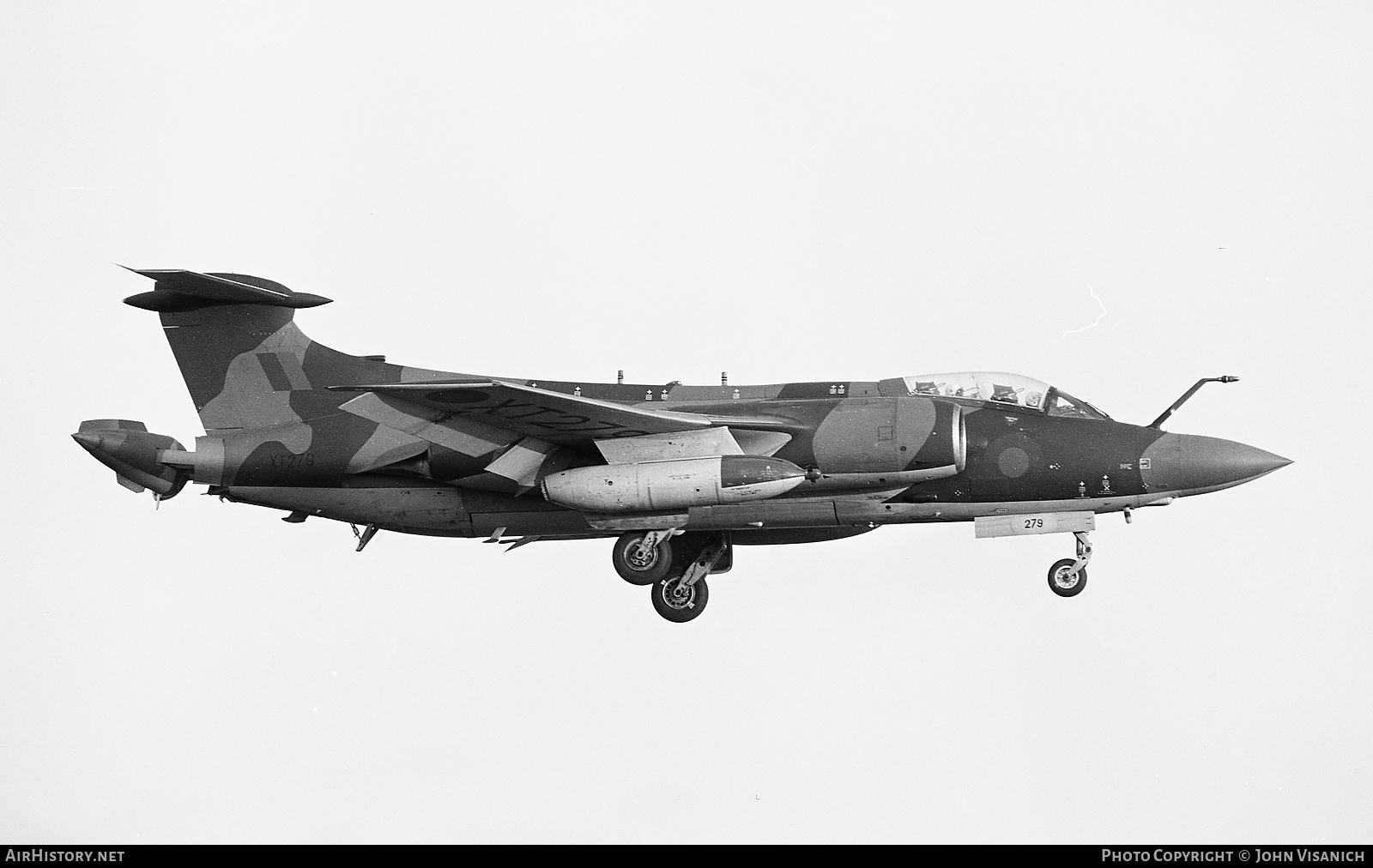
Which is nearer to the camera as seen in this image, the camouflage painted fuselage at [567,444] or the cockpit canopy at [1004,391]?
the camouflage painted fuselage at [567,444]

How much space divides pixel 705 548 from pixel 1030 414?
422 centimetres

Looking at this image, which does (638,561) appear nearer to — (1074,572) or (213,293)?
(1074,572)

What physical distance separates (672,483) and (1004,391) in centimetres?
398

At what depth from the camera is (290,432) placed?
69.7ft

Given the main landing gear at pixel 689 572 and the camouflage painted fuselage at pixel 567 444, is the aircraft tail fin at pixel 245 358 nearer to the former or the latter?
the camouflage painted fuselage at pixel 567 444

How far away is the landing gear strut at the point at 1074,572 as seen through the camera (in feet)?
67.4

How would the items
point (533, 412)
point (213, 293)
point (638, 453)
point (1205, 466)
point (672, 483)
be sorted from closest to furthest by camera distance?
1. point (533, 412)
2. point (672, 483)
3. point (638, 453)
4. point (1205, 466)
5. point (213, 293)

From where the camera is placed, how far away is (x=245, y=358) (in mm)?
21812

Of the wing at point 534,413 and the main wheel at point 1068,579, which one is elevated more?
the wing at point 534,413

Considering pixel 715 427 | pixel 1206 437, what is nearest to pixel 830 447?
pixel 715 427

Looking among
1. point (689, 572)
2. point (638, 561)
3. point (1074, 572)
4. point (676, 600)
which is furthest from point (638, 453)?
point (1074, 572)

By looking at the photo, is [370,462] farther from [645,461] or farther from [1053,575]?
[1053,575]

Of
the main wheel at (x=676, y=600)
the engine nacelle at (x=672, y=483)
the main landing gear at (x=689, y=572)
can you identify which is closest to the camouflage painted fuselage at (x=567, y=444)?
the engine nacelle at (x=672, y=483)

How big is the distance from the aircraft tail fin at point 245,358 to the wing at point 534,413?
267 cm
